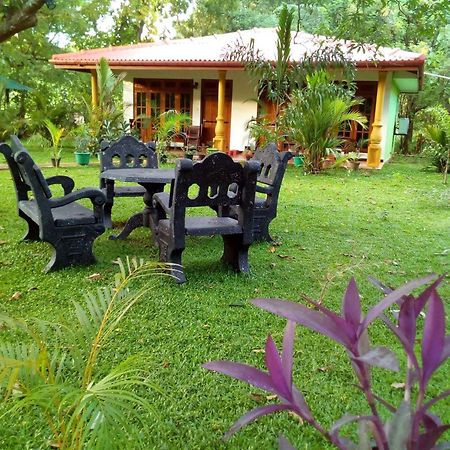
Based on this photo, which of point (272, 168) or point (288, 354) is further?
point (272, 168)

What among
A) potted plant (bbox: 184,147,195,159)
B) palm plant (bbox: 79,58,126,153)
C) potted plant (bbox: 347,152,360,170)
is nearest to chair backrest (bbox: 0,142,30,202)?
palm plant (bbox: 79,58,126,153)

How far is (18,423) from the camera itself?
209 cm

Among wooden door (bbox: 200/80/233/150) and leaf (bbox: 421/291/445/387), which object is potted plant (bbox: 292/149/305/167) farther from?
leaf (bbox: 421/291/445/387)

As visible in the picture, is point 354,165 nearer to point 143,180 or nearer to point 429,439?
point 143,180

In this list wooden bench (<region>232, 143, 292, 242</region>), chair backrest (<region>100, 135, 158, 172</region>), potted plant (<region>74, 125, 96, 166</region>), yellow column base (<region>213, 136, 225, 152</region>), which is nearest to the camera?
wooden bench (<region>232, 143, 292, 242</region>)

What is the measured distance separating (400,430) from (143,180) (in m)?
3.84

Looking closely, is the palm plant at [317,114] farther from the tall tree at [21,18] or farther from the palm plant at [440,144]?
the tall tree at [21,18]

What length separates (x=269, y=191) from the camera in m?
5.01

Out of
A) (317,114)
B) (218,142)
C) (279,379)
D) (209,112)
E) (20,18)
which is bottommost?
(218,142)

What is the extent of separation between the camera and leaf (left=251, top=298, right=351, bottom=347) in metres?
0.89

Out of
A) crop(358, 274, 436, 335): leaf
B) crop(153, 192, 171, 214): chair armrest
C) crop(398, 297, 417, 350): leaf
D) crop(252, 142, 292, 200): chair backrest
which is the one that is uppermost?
crop(358, 274, 436, 335): leaf

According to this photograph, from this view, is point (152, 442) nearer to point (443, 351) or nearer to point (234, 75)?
point (443, 351)

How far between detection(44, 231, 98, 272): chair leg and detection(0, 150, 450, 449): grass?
0.28ft

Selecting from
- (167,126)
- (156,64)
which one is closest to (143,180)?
(167,126)
